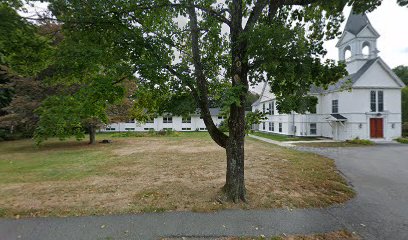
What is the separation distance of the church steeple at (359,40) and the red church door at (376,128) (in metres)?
5.28

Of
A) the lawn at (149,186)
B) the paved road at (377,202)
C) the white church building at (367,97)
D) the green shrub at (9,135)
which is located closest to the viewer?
the paved road at (377,202)

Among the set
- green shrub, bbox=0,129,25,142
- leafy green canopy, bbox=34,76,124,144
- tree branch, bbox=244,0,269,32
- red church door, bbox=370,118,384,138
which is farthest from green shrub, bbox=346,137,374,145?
green shrub, bbox=0,129,25,142

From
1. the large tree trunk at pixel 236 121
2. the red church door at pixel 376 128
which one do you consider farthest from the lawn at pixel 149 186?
the red church door at pixel 376 128

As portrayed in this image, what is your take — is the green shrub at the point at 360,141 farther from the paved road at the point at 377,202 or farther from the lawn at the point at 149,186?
the lawn at the point at 149,186

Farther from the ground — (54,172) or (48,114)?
(48,114)

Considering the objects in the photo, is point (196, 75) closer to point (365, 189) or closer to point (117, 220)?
point (117, 220)

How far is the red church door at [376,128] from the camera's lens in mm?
23047

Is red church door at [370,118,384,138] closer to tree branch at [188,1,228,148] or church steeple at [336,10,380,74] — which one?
church steeple at [336,10,380,74]

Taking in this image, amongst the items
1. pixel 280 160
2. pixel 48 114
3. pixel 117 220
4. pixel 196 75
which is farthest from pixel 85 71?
pixel 280 160

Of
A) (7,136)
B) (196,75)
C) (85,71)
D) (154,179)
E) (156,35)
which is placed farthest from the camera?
(7,136)

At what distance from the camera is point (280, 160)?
43.0ft

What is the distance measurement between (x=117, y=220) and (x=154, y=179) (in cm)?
366

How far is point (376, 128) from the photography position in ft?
75.8

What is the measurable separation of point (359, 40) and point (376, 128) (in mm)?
8532
